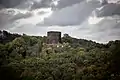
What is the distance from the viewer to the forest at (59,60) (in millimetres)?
20438

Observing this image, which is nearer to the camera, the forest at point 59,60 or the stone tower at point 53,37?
the forest at point 59,60

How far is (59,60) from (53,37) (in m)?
4.45

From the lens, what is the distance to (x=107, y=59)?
22047mm

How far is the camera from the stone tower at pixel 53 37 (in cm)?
2761

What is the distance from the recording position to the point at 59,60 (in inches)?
927

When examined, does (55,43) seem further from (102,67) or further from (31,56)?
(102,67)

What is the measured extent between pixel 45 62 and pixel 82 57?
2509 millimetres

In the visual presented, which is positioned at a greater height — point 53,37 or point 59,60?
point 53,37

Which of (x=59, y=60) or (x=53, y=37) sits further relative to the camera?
(x=53, y=37)

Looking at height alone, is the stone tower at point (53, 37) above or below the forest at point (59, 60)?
above

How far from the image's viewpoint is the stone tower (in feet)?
90.6

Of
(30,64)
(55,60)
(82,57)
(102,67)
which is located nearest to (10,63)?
(30,64)

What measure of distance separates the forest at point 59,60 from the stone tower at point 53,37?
1.30 ft

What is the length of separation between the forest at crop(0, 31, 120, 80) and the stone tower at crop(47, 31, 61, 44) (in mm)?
397
